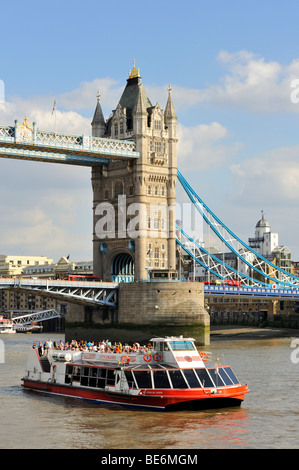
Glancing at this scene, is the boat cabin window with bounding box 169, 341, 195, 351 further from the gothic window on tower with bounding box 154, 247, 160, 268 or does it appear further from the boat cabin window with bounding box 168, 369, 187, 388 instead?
the gothic window on tower with bounding box 154, 247, 160, 268

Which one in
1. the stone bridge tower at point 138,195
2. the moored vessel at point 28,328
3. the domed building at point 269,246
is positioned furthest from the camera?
the domed building at point 269,246

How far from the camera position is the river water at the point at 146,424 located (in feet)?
106

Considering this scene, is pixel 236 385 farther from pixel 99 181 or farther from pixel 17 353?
pixel 99 181

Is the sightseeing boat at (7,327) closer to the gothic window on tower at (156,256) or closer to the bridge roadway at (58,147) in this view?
the gothic window on tower at (156,256)

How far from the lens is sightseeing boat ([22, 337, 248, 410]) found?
38.9 m

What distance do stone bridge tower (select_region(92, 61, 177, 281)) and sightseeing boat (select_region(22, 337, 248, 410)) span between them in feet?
148

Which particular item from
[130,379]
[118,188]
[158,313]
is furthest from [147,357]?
[118,188]

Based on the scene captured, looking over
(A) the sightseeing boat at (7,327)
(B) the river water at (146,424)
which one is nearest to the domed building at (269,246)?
(A) the sightseeing boat at (7,327)

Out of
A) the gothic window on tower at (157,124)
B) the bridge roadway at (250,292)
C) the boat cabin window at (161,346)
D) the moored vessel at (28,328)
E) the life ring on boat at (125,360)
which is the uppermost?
the gothic window on tower at (157,124)

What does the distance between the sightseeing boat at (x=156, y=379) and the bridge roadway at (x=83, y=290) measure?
34.7m

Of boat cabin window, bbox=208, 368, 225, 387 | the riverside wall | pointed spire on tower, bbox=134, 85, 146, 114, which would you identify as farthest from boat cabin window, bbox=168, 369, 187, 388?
pointed spire on tower, bbox=134, 85, 146, 114

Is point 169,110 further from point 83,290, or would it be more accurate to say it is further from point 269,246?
point 269,246

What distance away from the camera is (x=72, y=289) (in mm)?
86375

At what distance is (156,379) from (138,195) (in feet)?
168
